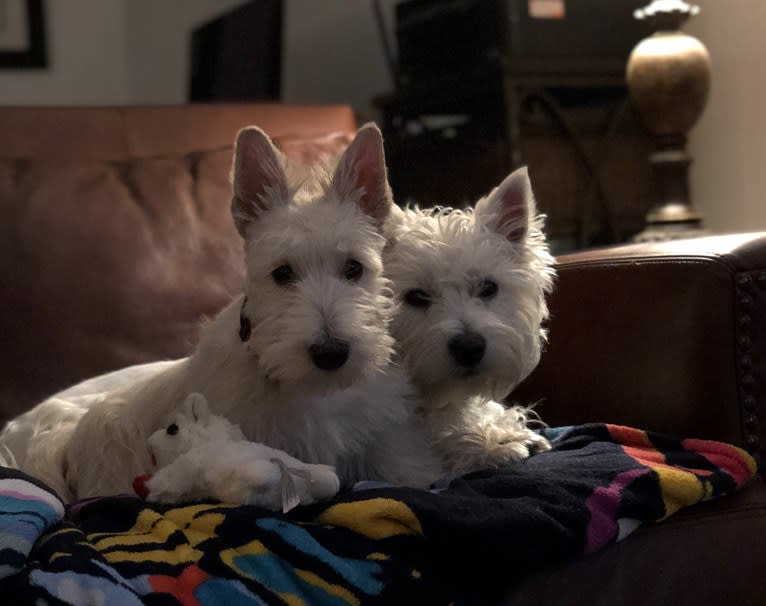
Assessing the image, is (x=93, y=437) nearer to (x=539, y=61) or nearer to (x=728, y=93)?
(x=539, y=61)

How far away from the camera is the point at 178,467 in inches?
47.6

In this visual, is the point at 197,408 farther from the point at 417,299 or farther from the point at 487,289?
the point at 487,289

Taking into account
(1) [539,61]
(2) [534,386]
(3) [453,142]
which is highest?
(1) [539,61]

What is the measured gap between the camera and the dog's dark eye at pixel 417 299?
146 centimetres

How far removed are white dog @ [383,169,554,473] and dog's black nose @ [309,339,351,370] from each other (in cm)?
24

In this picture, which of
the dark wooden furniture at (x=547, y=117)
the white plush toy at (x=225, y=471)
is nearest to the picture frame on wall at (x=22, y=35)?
the dark wooden furniture at (x=547, y=117)

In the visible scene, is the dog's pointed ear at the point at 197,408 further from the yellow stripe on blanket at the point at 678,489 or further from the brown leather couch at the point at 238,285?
the yellow stripe on blanket at the point at 678,489

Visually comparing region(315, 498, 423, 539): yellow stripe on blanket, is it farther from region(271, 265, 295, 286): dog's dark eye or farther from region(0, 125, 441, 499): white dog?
region(271, 265, 295, 286): dog's dark eye

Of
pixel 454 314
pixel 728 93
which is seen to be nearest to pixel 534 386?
pixel 454 314

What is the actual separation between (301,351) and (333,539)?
0.24 meters

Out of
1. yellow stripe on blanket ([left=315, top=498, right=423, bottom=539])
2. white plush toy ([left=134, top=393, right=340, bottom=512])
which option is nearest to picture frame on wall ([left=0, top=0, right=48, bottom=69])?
white plush toy ([left=134, top=393, right=340, bottom=512])

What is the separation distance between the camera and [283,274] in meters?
1.30

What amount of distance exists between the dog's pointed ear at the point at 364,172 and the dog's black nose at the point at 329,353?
263 millimetres

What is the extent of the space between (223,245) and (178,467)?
883 mm
